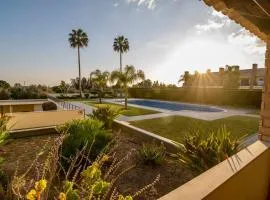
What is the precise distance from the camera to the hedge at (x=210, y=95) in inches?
843

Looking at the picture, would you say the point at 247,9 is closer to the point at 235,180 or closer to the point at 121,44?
the point at 235,180

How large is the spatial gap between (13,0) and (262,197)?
1431 centimetres

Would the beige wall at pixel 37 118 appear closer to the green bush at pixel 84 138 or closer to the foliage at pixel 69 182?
the green bush at pixel 84 138

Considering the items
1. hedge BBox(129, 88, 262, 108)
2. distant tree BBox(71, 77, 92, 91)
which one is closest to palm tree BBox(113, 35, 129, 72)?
distant tree BBox(71, 77, 92, 91)

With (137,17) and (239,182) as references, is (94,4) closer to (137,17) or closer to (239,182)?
(137,17)

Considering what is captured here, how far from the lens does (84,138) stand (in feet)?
16.8

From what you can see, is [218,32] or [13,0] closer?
[218,32]

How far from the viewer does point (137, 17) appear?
1171 centimetres

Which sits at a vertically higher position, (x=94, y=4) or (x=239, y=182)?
(x=94, y=4)

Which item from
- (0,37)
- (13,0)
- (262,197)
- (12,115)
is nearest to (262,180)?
(262,197)

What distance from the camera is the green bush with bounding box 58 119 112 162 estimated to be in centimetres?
488

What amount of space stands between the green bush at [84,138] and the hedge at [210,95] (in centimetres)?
1938

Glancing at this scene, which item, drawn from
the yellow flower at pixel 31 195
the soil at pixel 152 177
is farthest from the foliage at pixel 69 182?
the soil at pixel 152 177

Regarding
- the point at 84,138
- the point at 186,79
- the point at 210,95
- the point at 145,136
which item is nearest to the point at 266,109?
the point at 84,138
